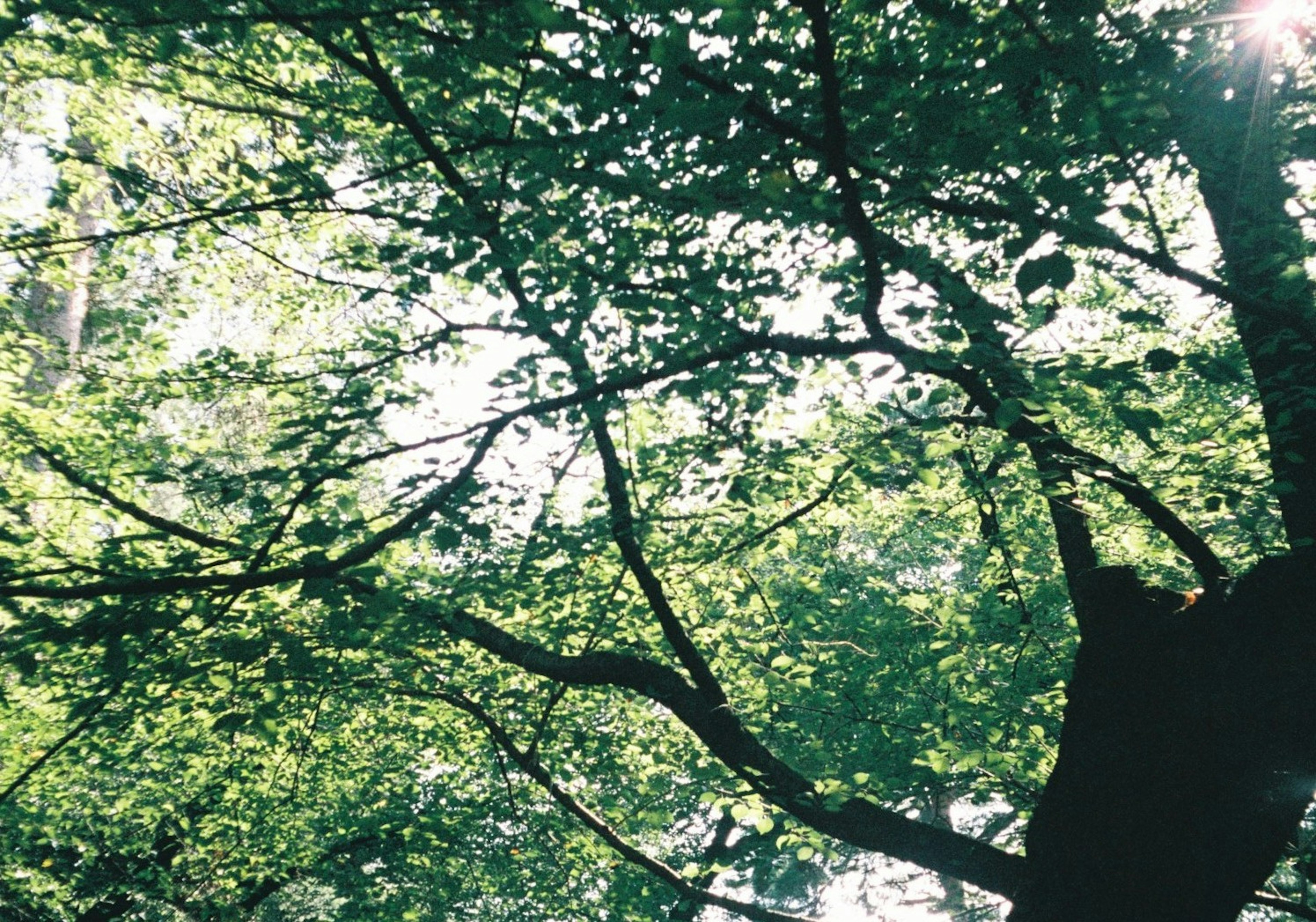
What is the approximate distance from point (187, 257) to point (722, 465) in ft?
16.7

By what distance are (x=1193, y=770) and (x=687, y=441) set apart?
354 centimetres

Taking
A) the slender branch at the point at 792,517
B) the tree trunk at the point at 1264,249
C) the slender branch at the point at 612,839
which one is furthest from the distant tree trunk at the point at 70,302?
the tree trunk at the point at 1264,249

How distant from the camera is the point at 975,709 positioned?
5.85m

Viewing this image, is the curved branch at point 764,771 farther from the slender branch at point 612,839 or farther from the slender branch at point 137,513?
the slender branch at point 137,513

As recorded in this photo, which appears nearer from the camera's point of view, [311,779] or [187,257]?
[187,257]

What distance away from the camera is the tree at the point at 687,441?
10.5ft

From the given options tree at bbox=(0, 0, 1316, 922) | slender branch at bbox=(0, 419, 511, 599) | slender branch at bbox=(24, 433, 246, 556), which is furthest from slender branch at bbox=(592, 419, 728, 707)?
slender branch at bbox=(24, 433, 246, 556)

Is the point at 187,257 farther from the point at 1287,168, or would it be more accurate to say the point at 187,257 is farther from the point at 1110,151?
the point at 1287,168

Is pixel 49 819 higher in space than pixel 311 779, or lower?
lower

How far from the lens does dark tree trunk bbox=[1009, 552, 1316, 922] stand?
3809mm

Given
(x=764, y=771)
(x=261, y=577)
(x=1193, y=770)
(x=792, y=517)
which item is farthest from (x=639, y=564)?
(x=1193, y=770)

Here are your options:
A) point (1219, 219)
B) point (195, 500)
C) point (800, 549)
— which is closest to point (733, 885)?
point (800, 549)

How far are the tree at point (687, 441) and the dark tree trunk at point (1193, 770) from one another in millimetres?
22

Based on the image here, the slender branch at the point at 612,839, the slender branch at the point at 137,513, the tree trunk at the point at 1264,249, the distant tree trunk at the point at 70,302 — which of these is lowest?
the slender branch at the point at 612,839
